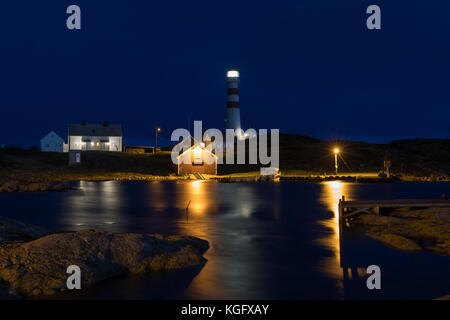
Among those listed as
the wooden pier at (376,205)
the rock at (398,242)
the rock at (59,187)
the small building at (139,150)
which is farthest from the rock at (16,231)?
the small building at (139,150)

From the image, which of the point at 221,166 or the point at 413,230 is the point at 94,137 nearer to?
the point at 221,166

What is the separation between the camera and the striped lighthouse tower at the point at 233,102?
92.1 meters

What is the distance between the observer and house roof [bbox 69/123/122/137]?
92.6m

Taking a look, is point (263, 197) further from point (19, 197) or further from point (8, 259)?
point (8, 259)

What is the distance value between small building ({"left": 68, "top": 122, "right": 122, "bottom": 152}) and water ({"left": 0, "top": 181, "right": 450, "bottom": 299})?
161ft

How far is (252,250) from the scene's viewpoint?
20422 millimetres

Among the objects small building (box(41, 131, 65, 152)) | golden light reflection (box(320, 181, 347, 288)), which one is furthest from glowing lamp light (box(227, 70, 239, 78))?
golden light reflection (box(320, 181, 347, 288))

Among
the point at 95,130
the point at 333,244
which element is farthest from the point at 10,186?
the point at 95,130

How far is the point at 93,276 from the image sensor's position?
14000 mm

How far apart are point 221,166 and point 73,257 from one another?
67.8 m

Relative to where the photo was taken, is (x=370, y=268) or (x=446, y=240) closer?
(x=370, y=268)

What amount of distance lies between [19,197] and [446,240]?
37.4m

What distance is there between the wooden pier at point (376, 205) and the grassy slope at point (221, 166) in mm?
47405
